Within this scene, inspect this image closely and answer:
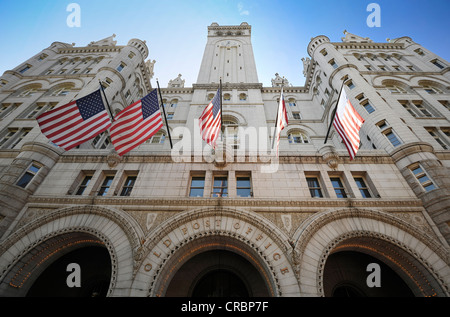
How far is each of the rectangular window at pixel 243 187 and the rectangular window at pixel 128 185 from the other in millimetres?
7573

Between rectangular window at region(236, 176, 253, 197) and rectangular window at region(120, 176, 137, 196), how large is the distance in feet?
24.8

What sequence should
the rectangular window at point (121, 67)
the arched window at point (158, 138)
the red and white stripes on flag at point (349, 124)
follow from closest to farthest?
1. the red and white stripes on flag at point (349, 124)
2. the arched window at point (158, 138)
3. the rectangular window at point (121, 67)

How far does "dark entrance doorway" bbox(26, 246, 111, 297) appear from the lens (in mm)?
12150

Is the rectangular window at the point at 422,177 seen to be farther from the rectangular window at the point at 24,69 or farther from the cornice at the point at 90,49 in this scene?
the rectangular window at the point at 24,69

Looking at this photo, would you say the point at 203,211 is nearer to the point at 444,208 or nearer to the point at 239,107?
the point at 444,208

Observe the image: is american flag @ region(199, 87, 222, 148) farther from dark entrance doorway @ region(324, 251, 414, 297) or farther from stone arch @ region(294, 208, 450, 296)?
dark entrance doorway @ region(324, 251, 414, 297)

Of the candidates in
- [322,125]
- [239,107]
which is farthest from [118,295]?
[322,125]

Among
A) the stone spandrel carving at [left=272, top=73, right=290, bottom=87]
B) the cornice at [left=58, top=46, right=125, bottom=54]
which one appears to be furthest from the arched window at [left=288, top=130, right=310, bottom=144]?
the cornice at [left=58, top=46, right=125, bottom=54]

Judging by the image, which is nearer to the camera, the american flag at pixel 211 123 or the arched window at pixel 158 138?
the american flag at pixel 211 123

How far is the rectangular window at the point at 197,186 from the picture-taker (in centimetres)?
1363

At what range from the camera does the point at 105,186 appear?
45.9 ft

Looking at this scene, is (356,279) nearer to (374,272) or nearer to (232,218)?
(374,272)

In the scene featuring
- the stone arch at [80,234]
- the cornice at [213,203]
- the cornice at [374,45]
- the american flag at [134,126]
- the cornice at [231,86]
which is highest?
the cornice at [374,45]

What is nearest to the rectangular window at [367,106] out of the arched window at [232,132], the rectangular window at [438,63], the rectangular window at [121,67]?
the arched window at [232,132]
